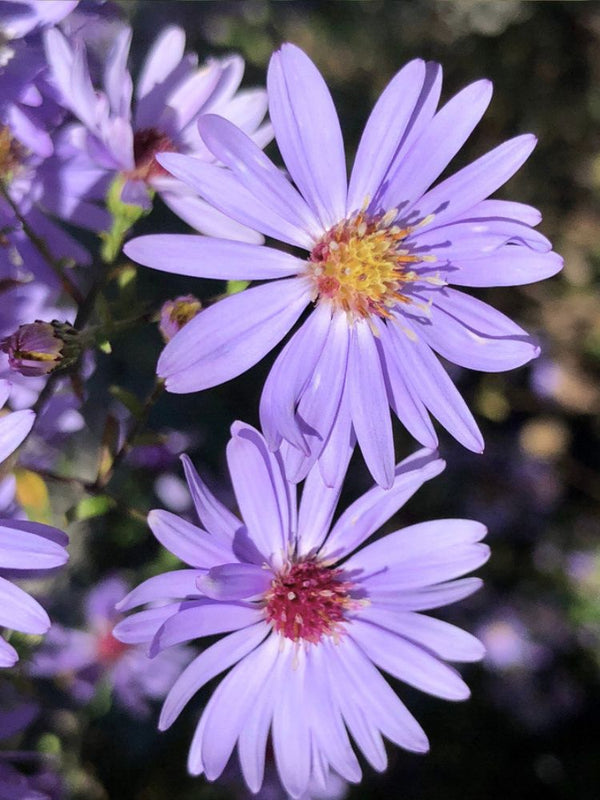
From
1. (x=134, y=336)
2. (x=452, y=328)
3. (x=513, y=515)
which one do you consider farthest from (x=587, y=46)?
(x=452, y=328)

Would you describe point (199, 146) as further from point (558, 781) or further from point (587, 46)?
point (558, 781)

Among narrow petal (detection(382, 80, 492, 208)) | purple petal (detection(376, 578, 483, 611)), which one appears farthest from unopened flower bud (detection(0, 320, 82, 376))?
purple petal (detection(376, 578, 483, 611))

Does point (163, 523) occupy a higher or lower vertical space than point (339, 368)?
lower

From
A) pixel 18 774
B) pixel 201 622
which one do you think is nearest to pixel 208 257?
pixel 201 622

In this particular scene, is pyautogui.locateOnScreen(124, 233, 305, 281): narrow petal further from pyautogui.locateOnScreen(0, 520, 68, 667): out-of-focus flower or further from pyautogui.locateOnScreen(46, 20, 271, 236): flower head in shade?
pyautogui.locateOnScreen(0, 520, 68, 667): out-of-focus flower

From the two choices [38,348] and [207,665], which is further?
[207,665]

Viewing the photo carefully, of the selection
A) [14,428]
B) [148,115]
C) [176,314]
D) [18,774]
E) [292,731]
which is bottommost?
[18,774]

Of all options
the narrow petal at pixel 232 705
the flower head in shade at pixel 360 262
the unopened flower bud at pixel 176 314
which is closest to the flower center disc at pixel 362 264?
the flower head in shade at pixel 360 262

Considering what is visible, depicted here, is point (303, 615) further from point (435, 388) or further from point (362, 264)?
point (362, 264)
